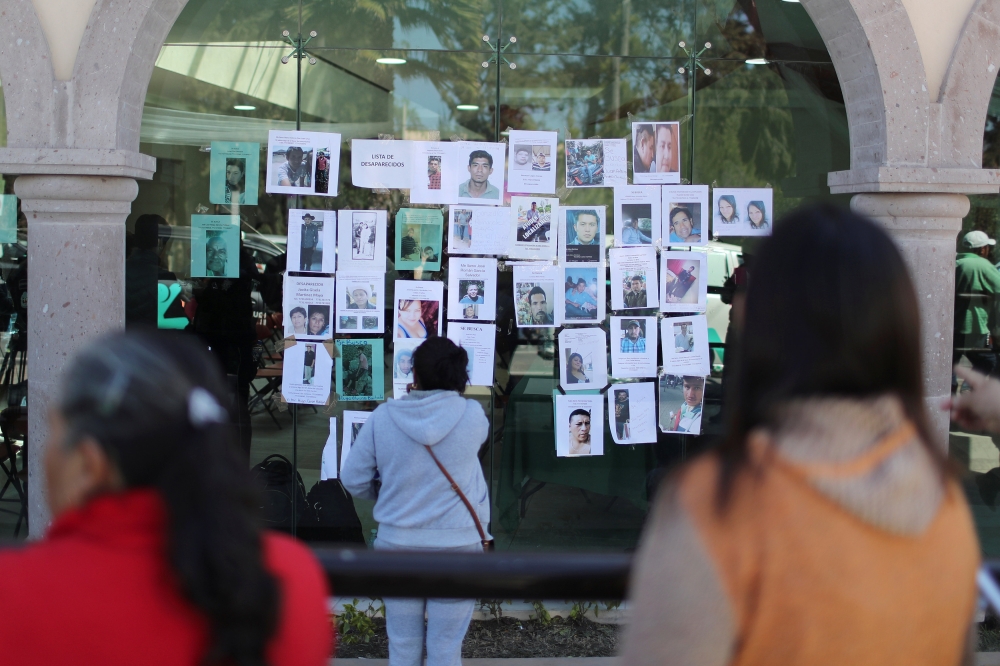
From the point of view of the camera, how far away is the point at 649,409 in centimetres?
503

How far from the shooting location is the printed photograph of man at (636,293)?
497 centimetres

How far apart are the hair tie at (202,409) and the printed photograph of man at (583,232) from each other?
3.95 metres

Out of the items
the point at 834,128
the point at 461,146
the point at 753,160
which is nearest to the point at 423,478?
the point at 461,146

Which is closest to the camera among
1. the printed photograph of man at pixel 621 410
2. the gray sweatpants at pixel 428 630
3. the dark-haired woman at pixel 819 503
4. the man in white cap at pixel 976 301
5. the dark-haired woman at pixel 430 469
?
the dark-haired woman at pixel 819 503

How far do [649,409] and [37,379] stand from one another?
3087mm

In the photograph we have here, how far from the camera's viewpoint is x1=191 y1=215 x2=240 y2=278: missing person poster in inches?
198

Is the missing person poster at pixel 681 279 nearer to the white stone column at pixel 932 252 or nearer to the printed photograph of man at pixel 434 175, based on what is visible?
the white stone column at pixel 932 252

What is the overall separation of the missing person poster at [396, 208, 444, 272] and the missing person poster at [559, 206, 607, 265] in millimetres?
673

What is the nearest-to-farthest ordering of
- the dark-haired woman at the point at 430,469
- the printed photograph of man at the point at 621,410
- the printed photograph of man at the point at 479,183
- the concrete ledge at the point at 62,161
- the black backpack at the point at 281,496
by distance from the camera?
the dark-haired woman at the point at 430,469
the concrete ledge at the point at 62,161
the printed photograph of man at the point at 479,183
the printed photograph of man at the point at 621,410
the black backpack at the point at 281,496

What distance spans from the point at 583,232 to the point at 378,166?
1.18m

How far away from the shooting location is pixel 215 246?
5051mm

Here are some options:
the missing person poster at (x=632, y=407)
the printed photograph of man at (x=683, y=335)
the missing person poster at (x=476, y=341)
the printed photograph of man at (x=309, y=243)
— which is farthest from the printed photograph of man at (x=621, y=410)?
the printed photograph of man at (x=309, y=243)

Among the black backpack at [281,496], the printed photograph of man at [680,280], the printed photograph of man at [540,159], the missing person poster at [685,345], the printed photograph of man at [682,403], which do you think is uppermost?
the printed photograph of man at [540,159]

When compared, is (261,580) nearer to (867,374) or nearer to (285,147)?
(867,374)
